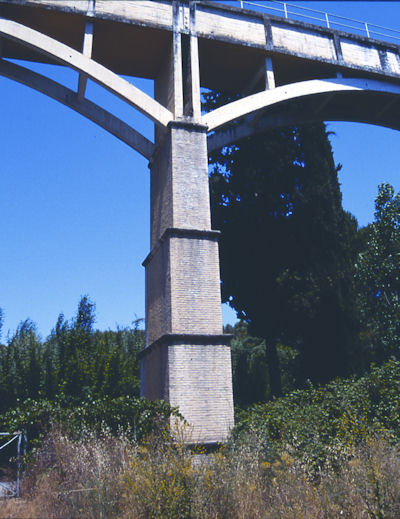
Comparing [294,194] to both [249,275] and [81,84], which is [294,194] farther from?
[81,84]

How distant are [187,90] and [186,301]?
6097 mm

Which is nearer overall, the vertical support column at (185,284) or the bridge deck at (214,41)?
the vertical support column at (185,284)

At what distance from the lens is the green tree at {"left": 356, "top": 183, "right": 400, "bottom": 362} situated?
58.1 feet

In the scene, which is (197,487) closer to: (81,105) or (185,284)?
(185,284)

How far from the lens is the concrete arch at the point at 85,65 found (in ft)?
39.6

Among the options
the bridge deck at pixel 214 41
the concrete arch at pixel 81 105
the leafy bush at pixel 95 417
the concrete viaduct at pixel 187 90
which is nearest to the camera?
the leafy bush at pixel 95 417

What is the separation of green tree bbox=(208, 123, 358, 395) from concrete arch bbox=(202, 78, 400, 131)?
3.78 meters

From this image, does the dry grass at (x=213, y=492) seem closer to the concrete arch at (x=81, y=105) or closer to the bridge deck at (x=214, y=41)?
the concrete arch at (x=81, y=105)

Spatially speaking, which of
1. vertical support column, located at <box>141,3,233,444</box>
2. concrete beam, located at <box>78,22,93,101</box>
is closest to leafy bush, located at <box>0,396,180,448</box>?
vertical support column, located at <box>141,3,233,444</box>

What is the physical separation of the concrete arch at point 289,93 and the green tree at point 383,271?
4067 mm

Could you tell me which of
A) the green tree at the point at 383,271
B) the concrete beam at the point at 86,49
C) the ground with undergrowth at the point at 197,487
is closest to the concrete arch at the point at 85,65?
the concrete beam at the point at 86,49

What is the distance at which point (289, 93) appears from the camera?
47.0 ft

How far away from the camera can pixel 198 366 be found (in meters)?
10.8

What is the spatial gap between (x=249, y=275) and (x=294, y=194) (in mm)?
3490
